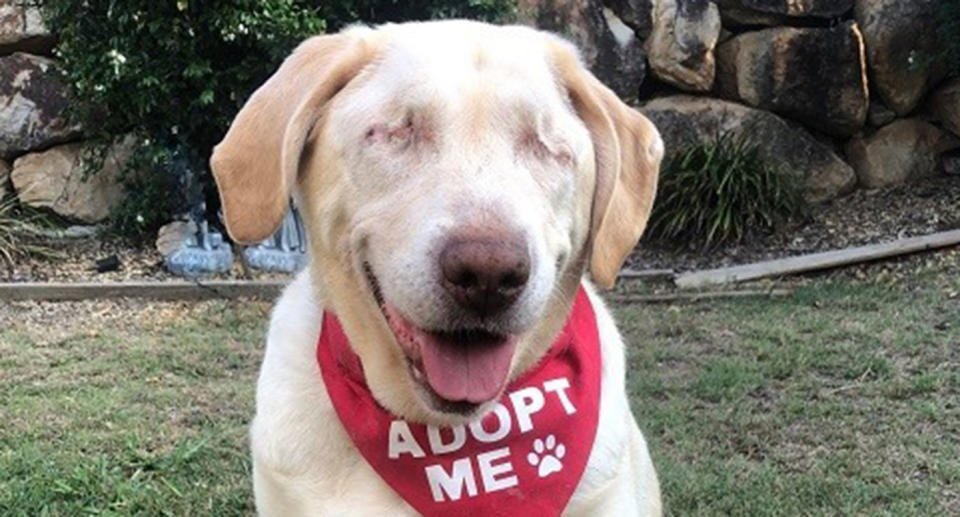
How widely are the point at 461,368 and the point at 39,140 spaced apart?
6.75m

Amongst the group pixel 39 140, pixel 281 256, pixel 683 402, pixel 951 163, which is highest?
pixel 683 402

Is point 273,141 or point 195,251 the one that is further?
point 195,251

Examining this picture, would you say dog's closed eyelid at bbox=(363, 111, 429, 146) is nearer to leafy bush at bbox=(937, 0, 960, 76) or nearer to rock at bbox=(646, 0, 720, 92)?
rock at bbox=(646, 0, 720, 92)

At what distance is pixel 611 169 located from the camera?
211cm

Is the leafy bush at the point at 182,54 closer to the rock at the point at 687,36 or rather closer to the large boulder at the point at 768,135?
the rock at the point at 687,36

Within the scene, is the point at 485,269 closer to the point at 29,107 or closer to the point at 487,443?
the point at 487,443

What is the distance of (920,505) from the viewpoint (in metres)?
3.48

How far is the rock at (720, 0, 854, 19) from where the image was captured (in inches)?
307

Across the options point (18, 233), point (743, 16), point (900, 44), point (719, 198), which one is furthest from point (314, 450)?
point (900, 44)

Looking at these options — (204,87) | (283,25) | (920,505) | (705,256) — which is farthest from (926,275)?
(204,87)

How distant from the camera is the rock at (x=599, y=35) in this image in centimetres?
788

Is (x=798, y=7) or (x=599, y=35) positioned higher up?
(x=798, y=7)

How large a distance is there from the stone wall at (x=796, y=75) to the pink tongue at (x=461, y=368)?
6.25 meters

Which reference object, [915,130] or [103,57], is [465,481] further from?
[915,130]
